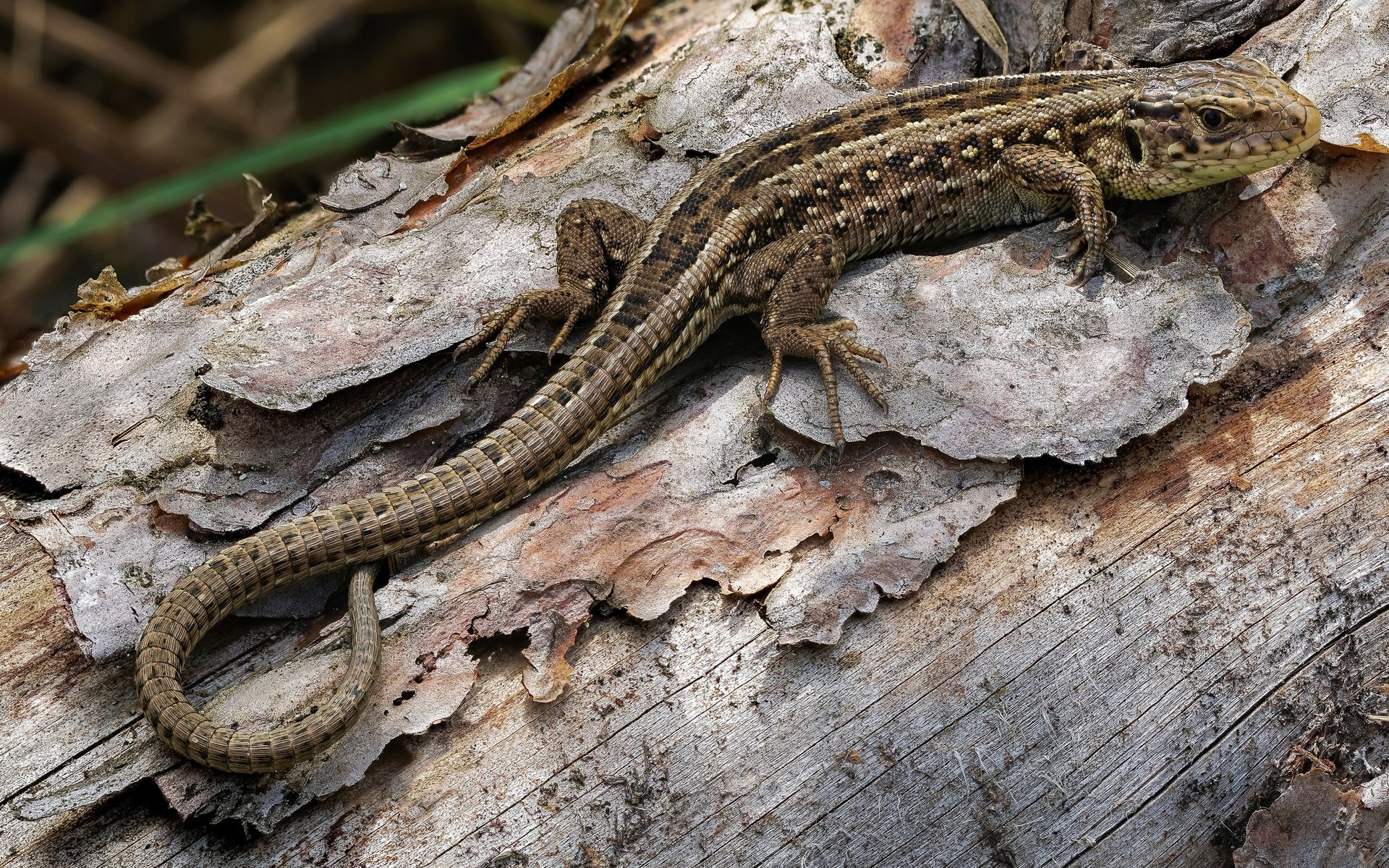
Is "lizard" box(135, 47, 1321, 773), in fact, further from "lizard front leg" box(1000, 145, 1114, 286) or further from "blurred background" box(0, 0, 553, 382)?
"blurred background" box(0, 0, 553, 382)

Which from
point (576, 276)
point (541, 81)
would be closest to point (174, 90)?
point (541, 81)

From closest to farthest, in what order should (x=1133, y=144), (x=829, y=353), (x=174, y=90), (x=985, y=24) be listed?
(x=829, y=353)
(x=1133, y=144)
(x=985, y=24)
(x=174, y=90)

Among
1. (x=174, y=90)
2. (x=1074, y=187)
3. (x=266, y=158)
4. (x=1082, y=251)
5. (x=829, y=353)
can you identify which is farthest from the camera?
(x=174, y=90)

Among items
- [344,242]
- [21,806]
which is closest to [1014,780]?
[21,806]

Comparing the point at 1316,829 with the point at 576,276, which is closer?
the point at 1316,829

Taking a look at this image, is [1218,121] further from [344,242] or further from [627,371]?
[344,242]

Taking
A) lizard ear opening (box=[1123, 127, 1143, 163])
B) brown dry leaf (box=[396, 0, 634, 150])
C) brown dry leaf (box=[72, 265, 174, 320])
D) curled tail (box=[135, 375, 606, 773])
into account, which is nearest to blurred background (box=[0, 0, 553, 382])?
brown dry leaf (box=[396, 0, 634, 150])

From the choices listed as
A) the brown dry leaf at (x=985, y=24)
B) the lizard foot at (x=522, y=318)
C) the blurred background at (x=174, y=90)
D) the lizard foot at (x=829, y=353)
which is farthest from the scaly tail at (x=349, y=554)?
the blurred background at (x=174, y=90)

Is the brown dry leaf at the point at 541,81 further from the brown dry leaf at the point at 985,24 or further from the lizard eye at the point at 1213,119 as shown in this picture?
the lizard eye at the point at 1213,119

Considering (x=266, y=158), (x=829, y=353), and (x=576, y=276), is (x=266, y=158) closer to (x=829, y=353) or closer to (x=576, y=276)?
(x=576, y=276)
